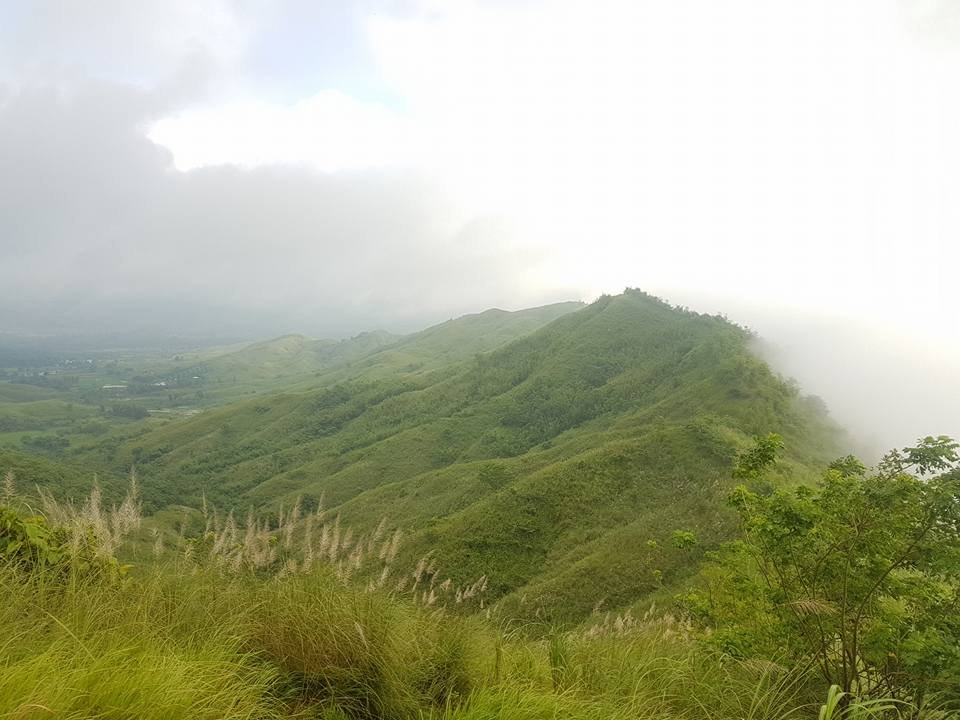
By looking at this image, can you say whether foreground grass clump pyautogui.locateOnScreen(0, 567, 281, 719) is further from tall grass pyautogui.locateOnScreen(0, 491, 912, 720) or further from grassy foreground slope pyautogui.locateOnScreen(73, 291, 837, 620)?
grassy foreground slope pyautogui.locateOnScreen(73, 291, 837, 620)

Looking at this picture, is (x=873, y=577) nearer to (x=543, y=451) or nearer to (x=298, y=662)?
(x=298, y=662)

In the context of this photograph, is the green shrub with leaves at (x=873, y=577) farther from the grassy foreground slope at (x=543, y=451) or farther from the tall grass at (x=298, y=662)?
the grassy foreground slope at (x=543, y=451)

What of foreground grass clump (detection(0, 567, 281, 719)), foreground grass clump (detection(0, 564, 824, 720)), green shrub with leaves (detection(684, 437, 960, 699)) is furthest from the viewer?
green shrub with leaves (detection(684, 437, 960, 699))

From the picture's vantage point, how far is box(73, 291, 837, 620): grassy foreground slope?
45.2 metres

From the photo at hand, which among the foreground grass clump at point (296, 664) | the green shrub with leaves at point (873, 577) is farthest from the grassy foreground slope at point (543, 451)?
the green shrub with leaves at point (873, 577)

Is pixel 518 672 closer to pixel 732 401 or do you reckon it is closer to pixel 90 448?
pixel 732 401

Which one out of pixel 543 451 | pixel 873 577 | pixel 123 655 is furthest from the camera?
pixel 543 451

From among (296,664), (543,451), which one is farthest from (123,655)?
(543,451)

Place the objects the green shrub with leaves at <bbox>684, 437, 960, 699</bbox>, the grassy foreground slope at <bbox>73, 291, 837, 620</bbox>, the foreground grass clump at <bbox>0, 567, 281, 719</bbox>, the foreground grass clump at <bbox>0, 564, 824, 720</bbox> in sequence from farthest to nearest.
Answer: the grassy foreground slope at <bbox>73, 291, 837, 620</bbox> → the green shrub with leaves at <bbox>684, 437, 960, 699</bbox> → the foreground grass clump at <bbox>0, 564, 824, 720</bbox> → the foreground grass clump at <bbox>0, 567, 281, 719</bbox>

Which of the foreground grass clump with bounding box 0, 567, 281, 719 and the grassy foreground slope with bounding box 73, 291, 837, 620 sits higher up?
the foreground grass clump with bounding box 0, 567, 281, 719

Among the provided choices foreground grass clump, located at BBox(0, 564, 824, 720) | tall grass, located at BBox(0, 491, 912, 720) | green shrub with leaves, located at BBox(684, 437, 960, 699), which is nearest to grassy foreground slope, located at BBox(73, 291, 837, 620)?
tall grass, located at BBox(0, 491, 912, 720)

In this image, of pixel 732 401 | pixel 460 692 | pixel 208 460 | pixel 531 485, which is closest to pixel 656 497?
pixel 531 485

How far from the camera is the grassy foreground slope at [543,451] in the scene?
4516 centimetres

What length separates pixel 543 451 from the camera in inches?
3516
